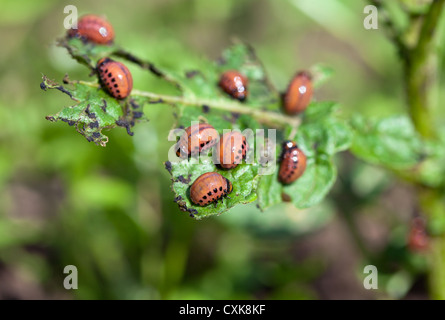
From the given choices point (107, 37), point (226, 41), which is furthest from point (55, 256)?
point (226, 41)

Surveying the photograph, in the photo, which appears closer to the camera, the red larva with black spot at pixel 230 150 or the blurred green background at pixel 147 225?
the red larva with black spot at pixel 230 150

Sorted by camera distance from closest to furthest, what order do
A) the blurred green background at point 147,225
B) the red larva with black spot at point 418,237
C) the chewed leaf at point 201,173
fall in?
the chewed leaf at point 201,173
the red larva with black spot at point 418,237
the blurred green background at point 147,225

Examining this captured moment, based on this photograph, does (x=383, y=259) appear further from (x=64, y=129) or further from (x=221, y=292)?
(x=64, y=129)

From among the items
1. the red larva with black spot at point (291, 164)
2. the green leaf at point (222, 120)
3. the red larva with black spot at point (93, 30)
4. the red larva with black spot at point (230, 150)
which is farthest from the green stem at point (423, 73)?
the red larva with black spot at point (93, 30)

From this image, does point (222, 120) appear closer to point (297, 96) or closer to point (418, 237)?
point (297, 96)

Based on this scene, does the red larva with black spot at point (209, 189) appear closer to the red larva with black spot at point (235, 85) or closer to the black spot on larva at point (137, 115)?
the black spot on larva at point (137, 115)

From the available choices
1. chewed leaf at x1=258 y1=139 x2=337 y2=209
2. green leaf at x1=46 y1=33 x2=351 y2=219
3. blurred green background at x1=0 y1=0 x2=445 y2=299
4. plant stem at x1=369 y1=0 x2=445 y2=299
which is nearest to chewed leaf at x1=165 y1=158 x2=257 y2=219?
green leaf at x1=46 y1=33 x2=351 y2=219

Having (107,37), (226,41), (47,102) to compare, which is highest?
(226,41)

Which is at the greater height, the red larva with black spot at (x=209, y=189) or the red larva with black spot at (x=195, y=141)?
the red larva with black spot at (x=195, y=141)
